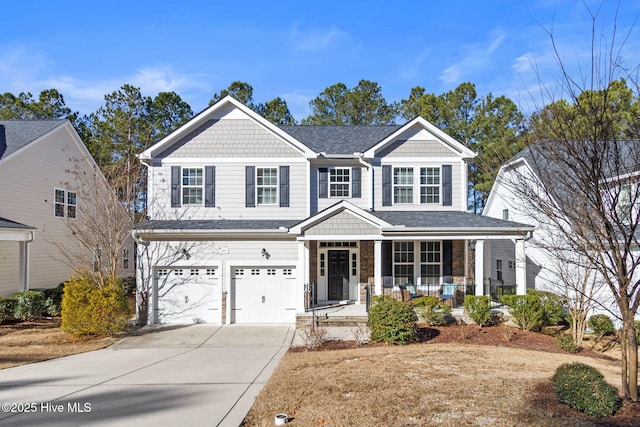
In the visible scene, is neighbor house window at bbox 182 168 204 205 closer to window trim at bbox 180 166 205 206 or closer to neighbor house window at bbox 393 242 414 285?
window trim at bbox 180 166 205 206

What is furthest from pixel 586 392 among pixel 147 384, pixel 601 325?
pixel 601 325

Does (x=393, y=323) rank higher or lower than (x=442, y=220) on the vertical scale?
lower

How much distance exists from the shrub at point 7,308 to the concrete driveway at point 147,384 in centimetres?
562

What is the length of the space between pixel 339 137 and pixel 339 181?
8.95 ft

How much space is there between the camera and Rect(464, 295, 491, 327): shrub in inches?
543

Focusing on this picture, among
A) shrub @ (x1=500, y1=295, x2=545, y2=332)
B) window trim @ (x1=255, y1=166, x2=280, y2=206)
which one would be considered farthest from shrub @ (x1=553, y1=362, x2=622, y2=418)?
window trim @ (x1=255, y1=166, x2=280, y2=206)

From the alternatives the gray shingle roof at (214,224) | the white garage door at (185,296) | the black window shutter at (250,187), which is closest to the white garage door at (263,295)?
the white garage door at (185,296)

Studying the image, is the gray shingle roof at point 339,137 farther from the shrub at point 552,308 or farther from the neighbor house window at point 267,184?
the shrub at point 552,308

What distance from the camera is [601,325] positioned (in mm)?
13094

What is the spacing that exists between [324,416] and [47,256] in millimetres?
18335

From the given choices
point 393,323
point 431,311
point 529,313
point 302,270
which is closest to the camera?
point 393,323

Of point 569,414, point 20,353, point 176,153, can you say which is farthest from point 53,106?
point 569,414

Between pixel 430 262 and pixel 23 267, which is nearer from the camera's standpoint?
pixel 23 267

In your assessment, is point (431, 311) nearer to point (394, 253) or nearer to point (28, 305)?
point (394, 253)
